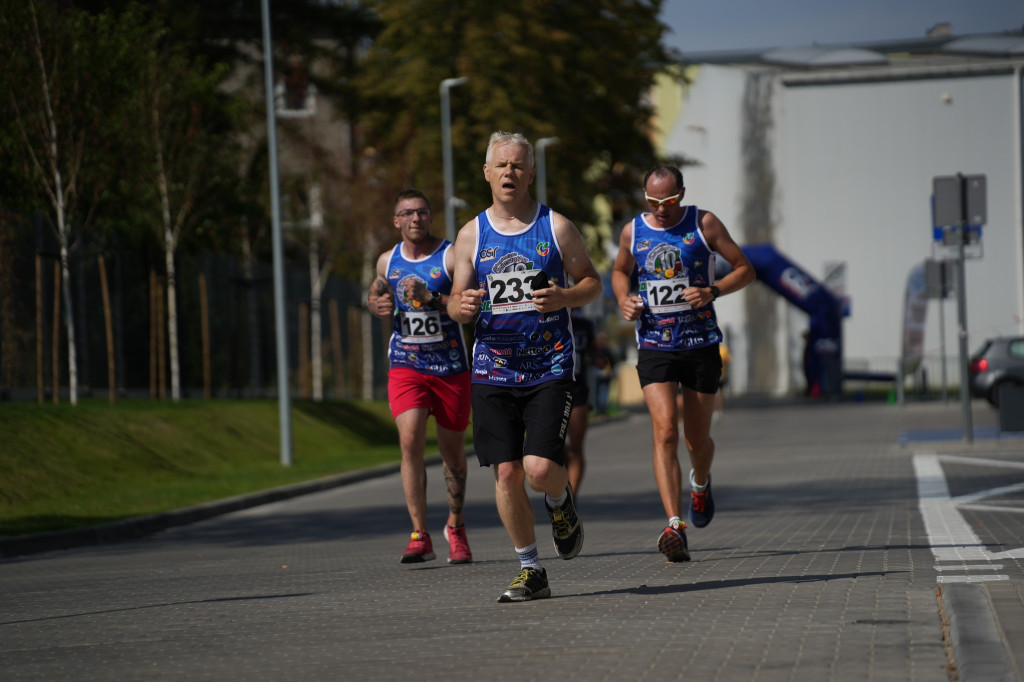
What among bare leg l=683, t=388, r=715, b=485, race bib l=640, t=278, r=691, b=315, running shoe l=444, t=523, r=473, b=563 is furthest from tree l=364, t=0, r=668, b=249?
race bib l=640, t=278, r=691, b=315

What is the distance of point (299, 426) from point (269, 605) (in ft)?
56.7

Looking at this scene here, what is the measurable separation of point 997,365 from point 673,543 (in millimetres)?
26456

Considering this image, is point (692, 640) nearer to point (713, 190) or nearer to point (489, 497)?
point (489, 497)

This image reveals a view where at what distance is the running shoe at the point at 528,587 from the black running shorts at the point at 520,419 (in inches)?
20.3

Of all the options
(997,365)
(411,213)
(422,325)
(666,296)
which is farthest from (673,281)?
(997,365)

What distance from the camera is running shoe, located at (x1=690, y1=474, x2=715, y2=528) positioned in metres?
8.91

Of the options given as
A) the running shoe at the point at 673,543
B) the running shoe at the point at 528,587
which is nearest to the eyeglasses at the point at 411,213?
the running shoe at the point at 673,543

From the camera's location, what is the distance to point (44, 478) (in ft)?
50.8

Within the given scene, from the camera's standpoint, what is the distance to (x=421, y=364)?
9.00 meters

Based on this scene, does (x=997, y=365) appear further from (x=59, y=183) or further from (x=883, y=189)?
(x=59, y=183)

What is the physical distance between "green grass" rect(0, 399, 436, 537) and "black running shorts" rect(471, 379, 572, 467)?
641cm

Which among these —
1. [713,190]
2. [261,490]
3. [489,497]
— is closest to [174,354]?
[261,490]

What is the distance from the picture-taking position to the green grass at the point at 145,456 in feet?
47.4

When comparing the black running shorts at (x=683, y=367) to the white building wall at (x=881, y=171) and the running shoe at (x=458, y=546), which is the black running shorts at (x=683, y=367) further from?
the white building wall at (x=881, y=171)
